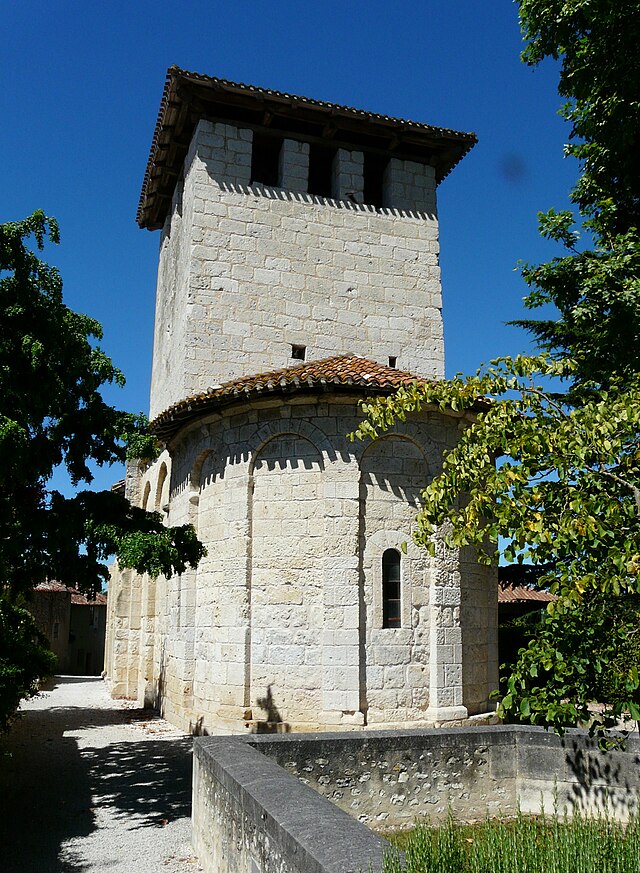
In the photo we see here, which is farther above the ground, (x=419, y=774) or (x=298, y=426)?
(x=298, y=426)

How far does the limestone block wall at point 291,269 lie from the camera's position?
13.0 meters

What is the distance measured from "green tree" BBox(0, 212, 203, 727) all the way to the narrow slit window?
207 inches

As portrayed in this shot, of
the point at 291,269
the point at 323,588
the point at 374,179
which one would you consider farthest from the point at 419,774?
the point at 374,179

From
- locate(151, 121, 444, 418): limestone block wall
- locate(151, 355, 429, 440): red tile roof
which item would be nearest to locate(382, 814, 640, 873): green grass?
locate(151, 355, 429, 440): red tile roof

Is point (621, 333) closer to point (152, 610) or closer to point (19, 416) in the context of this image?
point (19, 416)

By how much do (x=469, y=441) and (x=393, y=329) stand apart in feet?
28.1

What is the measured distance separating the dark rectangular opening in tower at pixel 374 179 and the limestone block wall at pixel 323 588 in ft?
19.8

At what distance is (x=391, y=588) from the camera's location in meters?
10.5

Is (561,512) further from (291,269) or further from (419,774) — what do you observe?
(291,269)

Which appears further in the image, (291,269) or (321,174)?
(321,174)

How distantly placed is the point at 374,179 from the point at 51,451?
10.0 metres

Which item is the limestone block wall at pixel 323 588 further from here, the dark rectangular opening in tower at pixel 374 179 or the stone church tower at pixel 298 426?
the dark rectangular opening in tower at pixel 374 179

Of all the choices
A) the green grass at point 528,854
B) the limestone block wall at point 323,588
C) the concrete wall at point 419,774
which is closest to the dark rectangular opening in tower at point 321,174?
the limestone block wall at point 323,588

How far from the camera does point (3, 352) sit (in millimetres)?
6973
